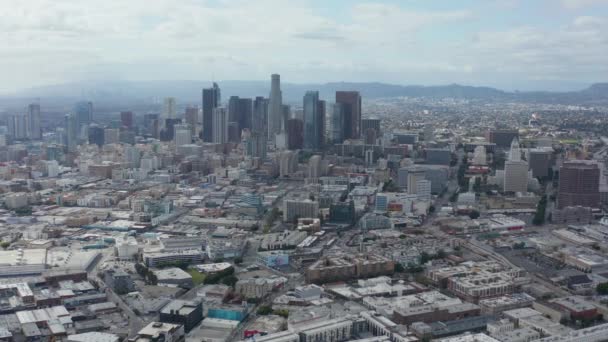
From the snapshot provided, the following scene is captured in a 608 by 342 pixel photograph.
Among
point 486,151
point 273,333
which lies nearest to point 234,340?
point 273,333

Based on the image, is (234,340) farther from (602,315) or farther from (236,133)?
(236,133)

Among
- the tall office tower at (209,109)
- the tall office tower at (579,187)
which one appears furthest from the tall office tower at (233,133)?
the tall office tower at (579,187)

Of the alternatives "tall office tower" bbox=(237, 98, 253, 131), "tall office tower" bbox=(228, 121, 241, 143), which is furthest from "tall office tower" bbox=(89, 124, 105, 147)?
"tall office tower" bbox=(237, 98, 253, 131)

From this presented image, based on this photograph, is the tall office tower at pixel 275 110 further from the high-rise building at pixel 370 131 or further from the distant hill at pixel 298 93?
the distant hill at pixel 298 93

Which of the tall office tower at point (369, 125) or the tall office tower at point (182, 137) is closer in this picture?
the tall office tower at point (182, 137)

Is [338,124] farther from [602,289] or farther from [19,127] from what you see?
[602,289]
